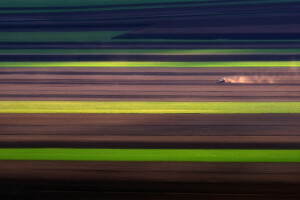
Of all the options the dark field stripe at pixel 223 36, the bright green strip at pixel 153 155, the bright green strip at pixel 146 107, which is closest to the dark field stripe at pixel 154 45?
the dark field stripe at pixel 223 36

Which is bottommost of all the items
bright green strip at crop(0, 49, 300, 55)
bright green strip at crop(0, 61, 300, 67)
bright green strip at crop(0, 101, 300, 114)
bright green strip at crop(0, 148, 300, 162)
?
bright green strip at crop(0, 148, 300, 162)

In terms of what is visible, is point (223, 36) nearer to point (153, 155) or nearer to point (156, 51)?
point (156, 51)

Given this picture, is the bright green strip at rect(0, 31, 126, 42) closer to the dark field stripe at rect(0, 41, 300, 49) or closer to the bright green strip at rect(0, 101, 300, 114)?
the dark field stripe at rect(0, 41, 300, 49)

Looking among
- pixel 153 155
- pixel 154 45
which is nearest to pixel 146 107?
pixel 153 155

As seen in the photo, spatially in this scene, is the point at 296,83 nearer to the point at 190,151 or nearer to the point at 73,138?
the point at 190,151

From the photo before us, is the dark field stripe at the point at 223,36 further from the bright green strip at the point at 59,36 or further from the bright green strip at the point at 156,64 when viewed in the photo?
the bright green strip at the point at 156,64

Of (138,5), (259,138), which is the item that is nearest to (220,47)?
(259,138)

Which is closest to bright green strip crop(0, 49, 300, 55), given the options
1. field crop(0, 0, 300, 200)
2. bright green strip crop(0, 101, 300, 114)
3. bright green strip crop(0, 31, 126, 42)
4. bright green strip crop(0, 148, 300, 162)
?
field crop(0, 0, 300, 200)
